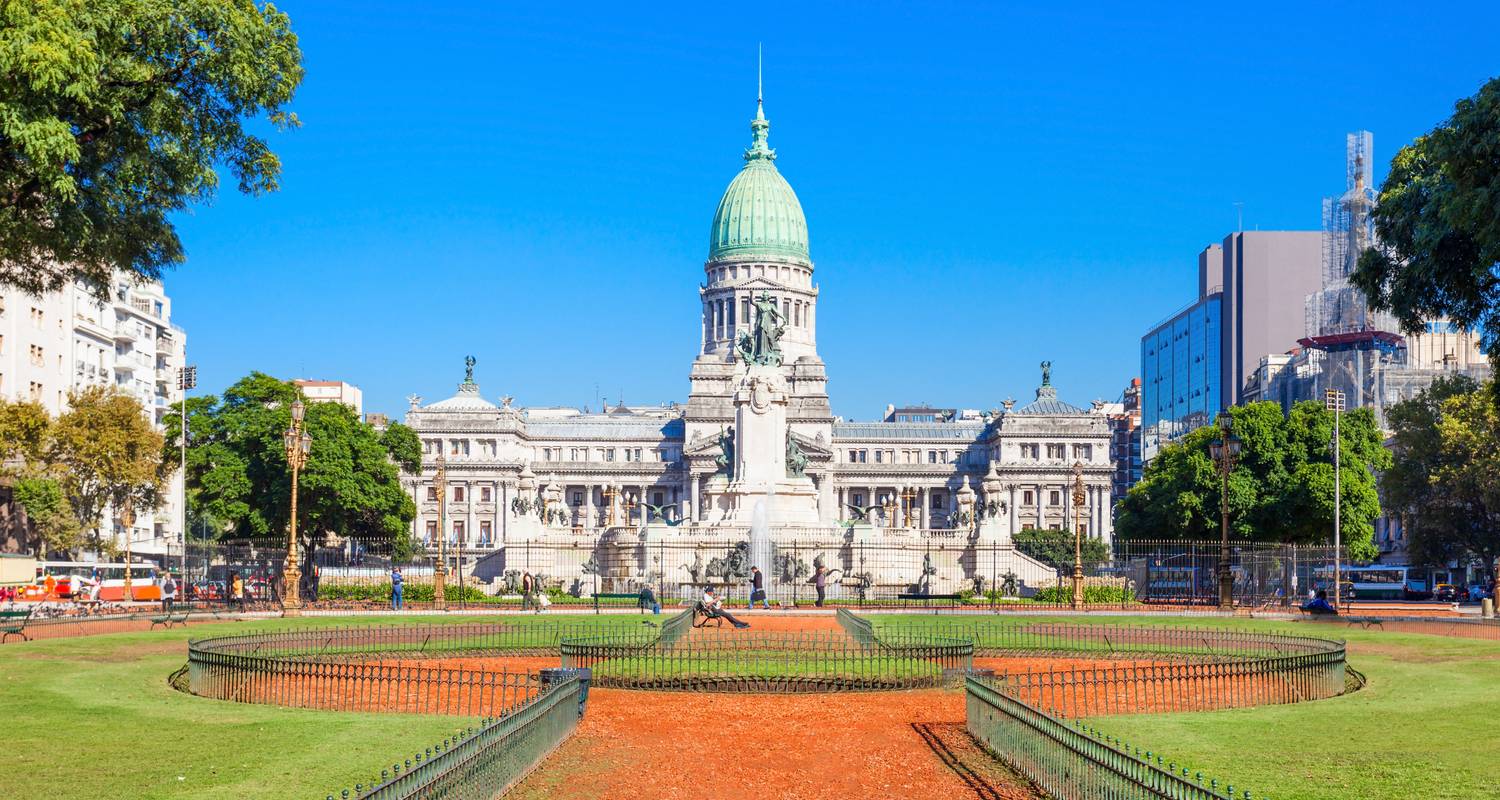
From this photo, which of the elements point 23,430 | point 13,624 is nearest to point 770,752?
point 13,624

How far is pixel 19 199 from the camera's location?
2398 cm

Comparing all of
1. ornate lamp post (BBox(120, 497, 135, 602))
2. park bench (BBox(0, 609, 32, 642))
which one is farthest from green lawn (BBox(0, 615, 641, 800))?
ornate lamp post (BBox(120, 497, 135, 602))

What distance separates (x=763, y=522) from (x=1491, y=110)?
1956 inches

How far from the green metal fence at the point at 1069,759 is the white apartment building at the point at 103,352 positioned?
5473 cm

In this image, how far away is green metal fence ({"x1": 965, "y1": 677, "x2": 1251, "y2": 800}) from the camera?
12328 millimetres

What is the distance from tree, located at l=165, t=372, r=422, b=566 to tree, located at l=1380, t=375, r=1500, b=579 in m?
50.1

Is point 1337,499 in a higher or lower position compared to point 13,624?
higher

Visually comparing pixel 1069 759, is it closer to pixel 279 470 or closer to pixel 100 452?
pixel 100 452

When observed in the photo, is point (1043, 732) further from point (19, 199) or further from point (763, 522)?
point (763, 522)

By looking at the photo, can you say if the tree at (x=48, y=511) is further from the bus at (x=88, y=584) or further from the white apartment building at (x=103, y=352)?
the white apartment building at (x=103, y=352)

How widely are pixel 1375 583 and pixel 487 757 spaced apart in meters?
76.5

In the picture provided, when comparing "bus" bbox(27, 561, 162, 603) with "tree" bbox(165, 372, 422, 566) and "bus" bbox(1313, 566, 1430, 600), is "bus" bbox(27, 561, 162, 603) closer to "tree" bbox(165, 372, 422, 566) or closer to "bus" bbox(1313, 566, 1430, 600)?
"tree" bbox(165, 372, 422, 566)

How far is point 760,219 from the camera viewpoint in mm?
170500

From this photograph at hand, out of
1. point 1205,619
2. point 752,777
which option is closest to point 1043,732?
point 752,777
